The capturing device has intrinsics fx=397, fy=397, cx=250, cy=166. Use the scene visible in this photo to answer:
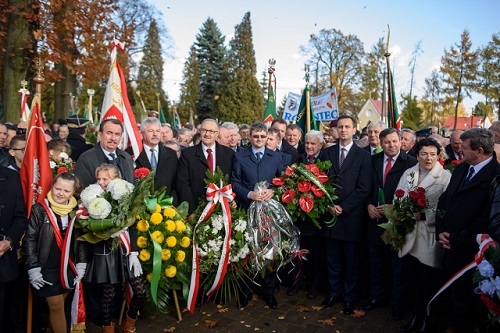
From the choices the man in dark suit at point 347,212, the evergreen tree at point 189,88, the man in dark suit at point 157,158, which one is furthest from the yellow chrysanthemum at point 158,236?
the evergreen tree at point 189,88

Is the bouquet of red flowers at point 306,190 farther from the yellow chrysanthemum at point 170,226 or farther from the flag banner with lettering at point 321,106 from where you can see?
the flag banner with lettering at point 321,106

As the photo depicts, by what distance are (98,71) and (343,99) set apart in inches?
1177

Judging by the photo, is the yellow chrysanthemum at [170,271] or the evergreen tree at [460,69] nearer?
the yellow chrysanthemum at [170,271]

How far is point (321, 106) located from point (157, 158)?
676cm

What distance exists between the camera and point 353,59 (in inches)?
1593

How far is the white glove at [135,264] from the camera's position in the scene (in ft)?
13.3

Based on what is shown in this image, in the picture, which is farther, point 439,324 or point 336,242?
point 336,242

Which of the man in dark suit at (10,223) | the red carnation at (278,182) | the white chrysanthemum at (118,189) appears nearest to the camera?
the man in dark suit at (10,223)

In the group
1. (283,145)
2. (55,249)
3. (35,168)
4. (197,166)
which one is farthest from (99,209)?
(283,145)

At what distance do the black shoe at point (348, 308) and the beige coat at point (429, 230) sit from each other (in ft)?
3.47

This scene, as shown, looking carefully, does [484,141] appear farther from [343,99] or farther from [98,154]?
[343,99]

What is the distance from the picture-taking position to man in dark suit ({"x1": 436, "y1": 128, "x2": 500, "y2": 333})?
11.9 feet

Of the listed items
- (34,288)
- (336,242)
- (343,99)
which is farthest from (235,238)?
(343,99)

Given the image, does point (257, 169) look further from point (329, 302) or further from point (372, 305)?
point (372, 305)
